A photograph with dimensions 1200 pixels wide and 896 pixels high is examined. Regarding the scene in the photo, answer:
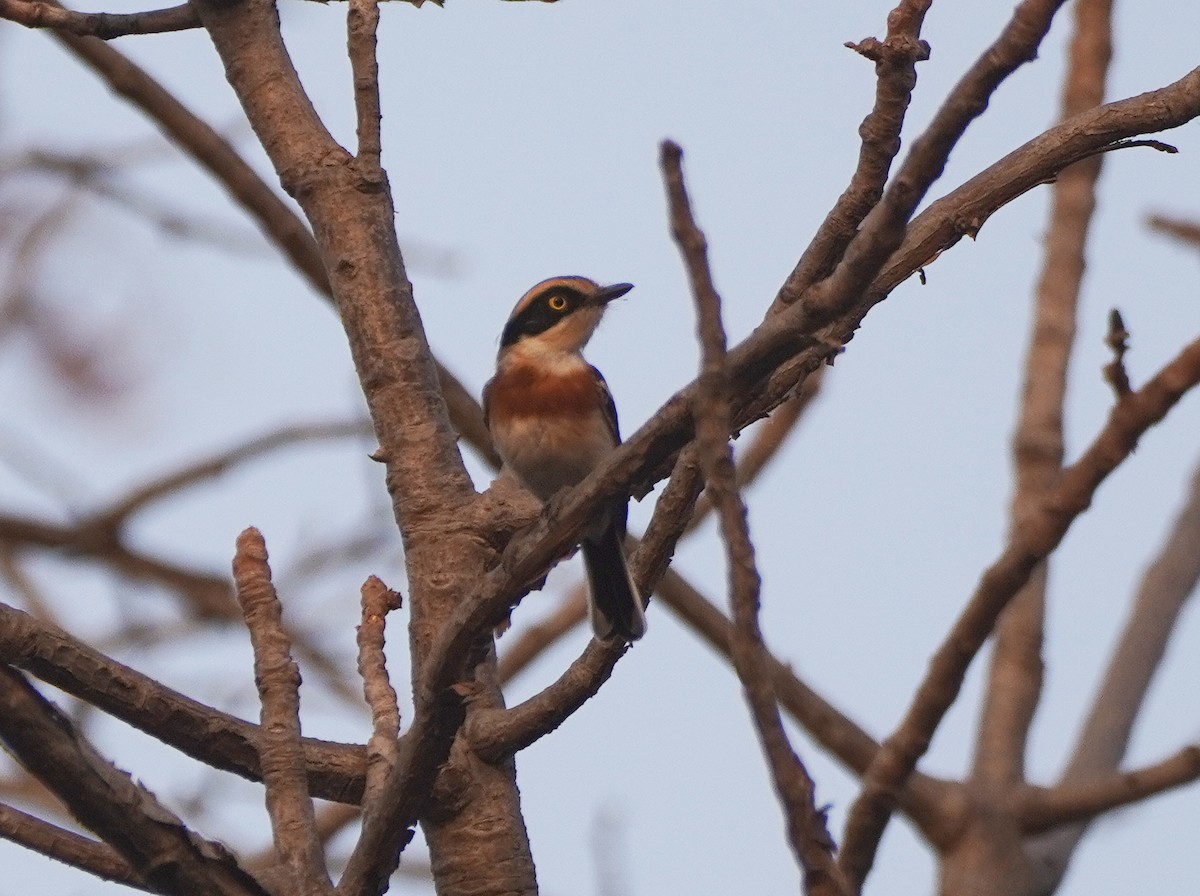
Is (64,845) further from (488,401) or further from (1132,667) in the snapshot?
(1132,667)

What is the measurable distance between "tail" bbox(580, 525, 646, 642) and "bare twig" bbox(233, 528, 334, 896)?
100cm

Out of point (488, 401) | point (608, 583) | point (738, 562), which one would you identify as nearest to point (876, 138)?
point (738, 562)

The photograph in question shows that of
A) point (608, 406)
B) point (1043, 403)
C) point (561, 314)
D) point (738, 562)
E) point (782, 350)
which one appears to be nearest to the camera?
point (738, 562)

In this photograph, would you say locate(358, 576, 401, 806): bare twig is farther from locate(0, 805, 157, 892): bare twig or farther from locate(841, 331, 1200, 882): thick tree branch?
locate(841, 331, 1200, 882): thick tree branch

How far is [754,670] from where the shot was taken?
1948 millimetres

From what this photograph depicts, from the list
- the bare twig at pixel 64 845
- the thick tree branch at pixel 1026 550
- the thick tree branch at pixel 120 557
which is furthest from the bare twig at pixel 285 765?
the thick tree branch at pixel 120 557

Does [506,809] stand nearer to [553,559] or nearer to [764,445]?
[553,559]

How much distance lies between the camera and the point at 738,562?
2000 millimetres

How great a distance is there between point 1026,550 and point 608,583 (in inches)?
48.3

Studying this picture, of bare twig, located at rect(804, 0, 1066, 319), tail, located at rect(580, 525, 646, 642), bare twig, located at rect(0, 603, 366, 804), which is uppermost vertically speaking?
tail, located at rect(580, 525, 646, 642)

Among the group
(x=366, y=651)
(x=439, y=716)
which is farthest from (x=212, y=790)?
(x=439, y=716)

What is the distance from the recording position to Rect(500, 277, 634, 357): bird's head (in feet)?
18.0

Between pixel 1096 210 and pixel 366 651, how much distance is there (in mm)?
5233

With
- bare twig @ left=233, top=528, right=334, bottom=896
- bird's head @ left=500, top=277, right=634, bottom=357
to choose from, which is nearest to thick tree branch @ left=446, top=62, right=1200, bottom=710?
bare twig @ left=233, top=528, right=334, bottom=896
